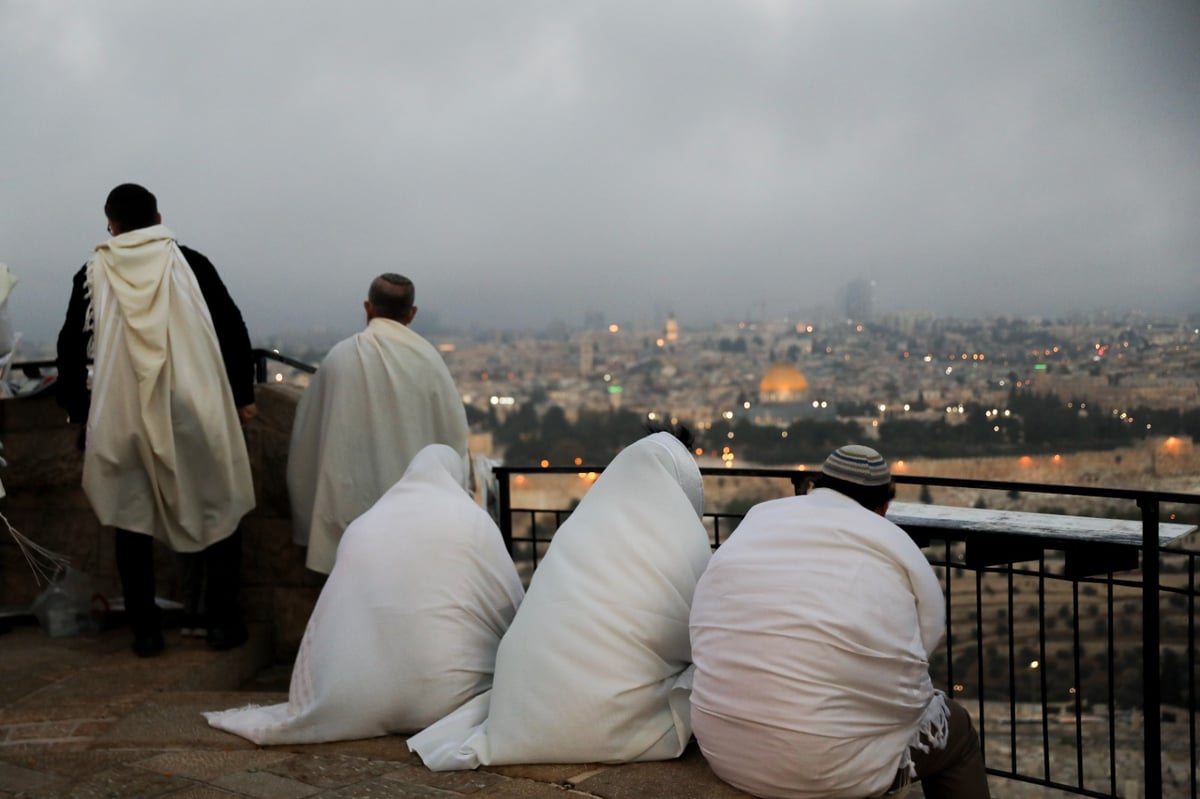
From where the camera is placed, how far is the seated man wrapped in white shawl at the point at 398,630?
10.0ft

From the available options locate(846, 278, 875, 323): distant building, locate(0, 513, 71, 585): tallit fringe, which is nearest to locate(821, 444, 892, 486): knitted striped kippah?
locate(0, 513, 71, 585): tallit fringe

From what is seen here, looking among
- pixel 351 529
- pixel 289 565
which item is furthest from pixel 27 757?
pixel 289 565

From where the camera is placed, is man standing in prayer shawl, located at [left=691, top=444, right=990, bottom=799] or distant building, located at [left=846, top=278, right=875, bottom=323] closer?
man standing in prayer shawl, located at [left=691, top=444, right=990, bottom=799]

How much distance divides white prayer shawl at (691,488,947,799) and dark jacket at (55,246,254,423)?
2442 mm

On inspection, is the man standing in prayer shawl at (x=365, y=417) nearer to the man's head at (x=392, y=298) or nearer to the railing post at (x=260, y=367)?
the man's head at (x=392, y=298)

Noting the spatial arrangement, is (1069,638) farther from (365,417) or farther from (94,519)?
(94,519)

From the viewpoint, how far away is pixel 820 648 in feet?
7.91

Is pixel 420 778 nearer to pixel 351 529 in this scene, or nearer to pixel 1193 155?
pixel 351 529

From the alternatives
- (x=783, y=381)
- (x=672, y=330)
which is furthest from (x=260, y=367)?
(x=672, y=330)

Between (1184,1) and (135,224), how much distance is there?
3425 centimetres

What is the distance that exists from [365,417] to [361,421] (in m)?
0.02

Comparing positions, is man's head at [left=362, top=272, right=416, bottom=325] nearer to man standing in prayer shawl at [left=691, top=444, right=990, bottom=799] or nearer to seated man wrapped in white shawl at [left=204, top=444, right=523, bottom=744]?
seated man wrapped in white shawl at [left=204, top=444, right=523, bottom=744]

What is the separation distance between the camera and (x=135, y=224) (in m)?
4.17

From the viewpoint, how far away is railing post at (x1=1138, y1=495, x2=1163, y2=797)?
317 cm
